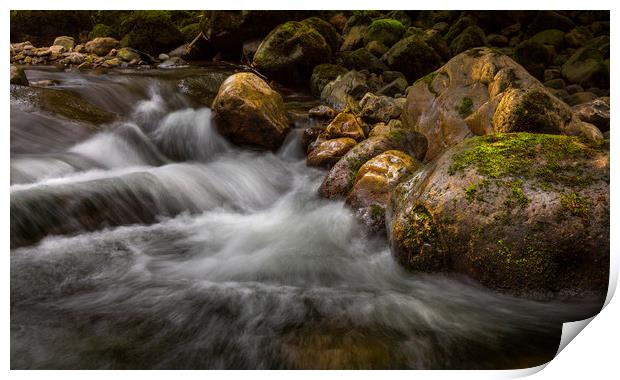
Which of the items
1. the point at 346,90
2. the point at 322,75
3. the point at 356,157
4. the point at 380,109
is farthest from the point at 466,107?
the point at 322,75

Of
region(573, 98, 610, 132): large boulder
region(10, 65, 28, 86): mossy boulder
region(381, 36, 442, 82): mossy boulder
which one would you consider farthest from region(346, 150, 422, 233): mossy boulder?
region(381, 36, 442, 82): mossy boulder

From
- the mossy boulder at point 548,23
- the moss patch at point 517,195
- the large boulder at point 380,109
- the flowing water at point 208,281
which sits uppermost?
the mossy boulder at point 548,23

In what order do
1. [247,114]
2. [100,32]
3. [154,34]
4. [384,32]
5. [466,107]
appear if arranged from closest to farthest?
1. [466,107]
2. [247,114]
3. [100,32]
4. [384,32]
5. [154,34]

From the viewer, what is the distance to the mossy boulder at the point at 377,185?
147 inches

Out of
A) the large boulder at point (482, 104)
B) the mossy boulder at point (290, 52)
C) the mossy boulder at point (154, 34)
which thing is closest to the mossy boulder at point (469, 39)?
the mossy boulder at point (290, 52)

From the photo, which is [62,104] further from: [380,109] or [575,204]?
[575,204]

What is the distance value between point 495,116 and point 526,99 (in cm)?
33

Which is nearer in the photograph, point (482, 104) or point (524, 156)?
point (524, 156)

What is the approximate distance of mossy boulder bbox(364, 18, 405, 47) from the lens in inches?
368

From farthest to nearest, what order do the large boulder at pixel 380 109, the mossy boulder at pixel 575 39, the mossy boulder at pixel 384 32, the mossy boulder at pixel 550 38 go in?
the mossy boulder at pixel 384 32 < the mossy boulder at pixel 550 38 < the mossy boulder at pixel 575 39 < the large boulder at pixel 380 109

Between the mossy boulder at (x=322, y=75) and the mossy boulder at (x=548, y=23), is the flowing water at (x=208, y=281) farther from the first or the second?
the mossy boulder at (x=548, y=23)

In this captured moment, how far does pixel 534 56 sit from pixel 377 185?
7713 millimetres

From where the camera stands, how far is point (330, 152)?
5438mm

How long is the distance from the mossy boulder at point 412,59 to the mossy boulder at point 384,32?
0.36m
